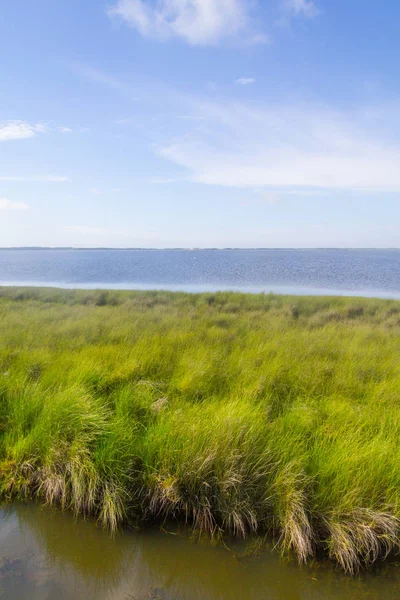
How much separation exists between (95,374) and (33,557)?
118 inches

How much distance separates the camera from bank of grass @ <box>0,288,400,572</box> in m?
3.75

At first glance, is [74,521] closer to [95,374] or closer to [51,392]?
[51,392]

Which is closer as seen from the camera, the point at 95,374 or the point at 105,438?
the point at 105,438

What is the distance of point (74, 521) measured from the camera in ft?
12.8

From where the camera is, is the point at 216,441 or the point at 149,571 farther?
the point at 216,441

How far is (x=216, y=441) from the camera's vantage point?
13.7 feet

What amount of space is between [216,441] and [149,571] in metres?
1.31

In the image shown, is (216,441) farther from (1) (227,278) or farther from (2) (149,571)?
(1) (227,278)

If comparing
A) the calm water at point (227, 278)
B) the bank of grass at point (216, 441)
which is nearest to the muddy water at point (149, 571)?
the bank of grass at point (216, 441)

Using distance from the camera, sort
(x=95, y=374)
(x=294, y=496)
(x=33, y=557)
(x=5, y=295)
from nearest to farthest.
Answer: (x=33, y=557), (x=294, y=496), (x=95, y=374), (x=5, y=295)

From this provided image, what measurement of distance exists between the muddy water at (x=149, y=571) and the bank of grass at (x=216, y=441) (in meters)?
0.20

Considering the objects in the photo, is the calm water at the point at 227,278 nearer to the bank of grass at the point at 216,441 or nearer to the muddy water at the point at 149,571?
the bank of grass at the point at 216,441

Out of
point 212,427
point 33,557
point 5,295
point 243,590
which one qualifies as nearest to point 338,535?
point 243,590

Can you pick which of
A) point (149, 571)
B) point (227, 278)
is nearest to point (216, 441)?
point (149, 571)
